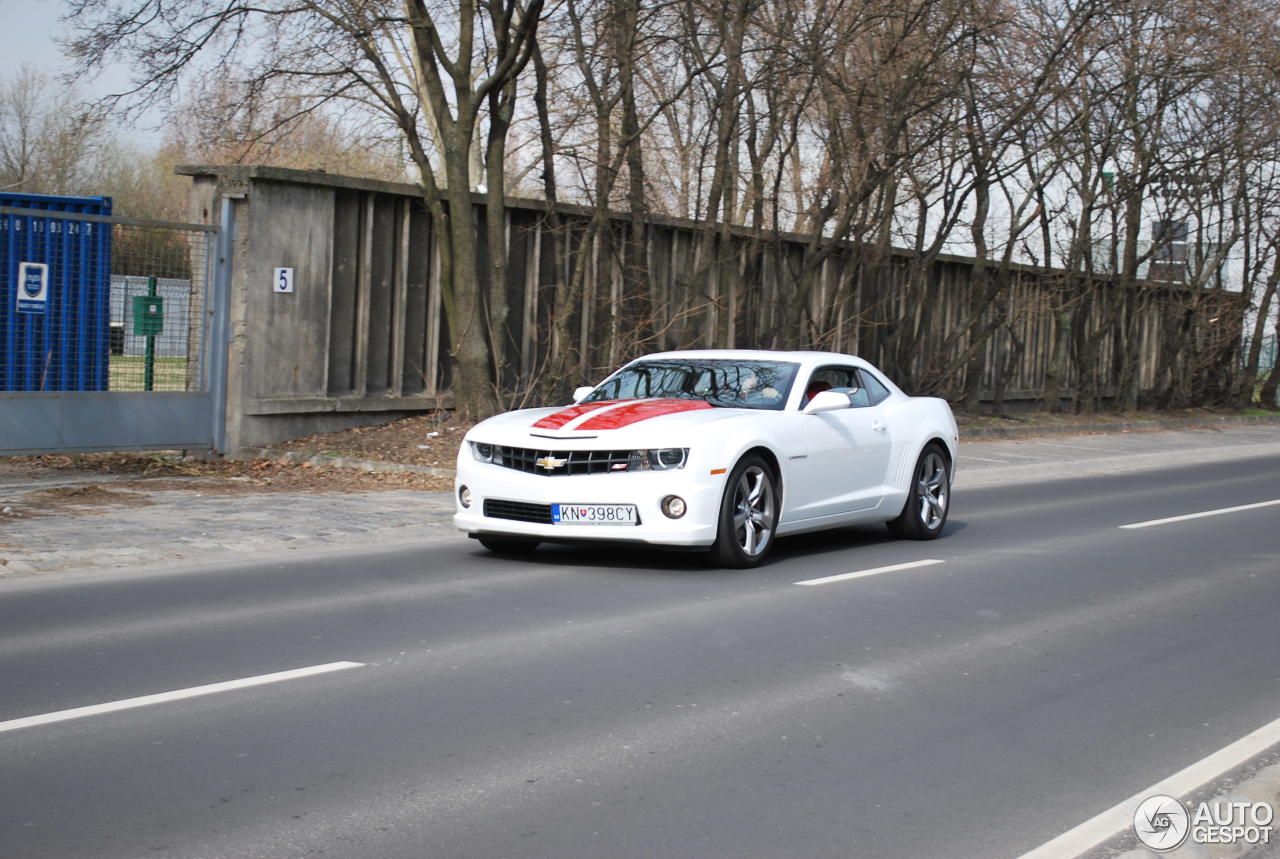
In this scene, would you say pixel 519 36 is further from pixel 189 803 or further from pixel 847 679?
pixel 189 803

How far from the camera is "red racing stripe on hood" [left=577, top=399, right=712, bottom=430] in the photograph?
9.56 metres

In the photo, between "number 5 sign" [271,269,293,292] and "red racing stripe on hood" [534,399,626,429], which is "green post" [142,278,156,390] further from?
"red racing stripe on hood" [534,399,626,429]

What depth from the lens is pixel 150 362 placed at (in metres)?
14.7

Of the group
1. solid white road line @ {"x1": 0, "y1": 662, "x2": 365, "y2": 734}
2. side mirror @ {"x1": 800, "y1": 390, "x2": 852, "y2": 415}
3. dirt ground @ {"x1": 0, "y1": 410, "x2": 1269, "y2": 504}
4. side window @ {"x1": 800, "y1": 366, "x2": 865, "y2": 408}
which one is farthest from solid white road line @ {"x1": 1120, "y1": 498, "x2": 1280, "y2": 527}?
solid white road line @ {"x1": 0, "y1": 662, "x2": 365, "y2": 734}

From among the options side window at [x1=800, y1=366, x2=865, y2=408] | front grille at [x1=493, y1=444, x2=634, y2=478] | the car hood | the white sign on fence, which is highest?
the white sign on fence

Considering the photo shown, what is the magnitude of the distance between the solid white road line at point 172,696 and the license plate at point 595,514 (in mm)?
2825

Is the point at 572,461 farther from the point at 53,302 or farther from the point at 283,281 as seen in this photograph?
the point at 283,281

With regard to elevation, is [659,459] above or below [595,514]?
above

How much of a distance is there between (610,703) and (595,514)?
326 centimetres

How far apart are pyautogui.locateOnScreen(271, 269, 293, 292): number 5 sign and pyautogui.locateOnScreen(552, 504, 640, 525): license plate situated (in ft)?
25.0

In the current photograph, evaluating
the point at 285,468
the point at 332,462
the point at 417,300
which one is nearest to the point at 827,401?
the point at 332,462

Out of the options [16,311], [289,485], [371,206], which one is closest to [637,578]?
[289,485]

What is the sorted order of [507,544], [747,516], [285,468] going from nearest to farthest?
[747,516] → [507,544] → [285,468]

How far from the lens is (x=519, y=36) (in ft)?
52.0
